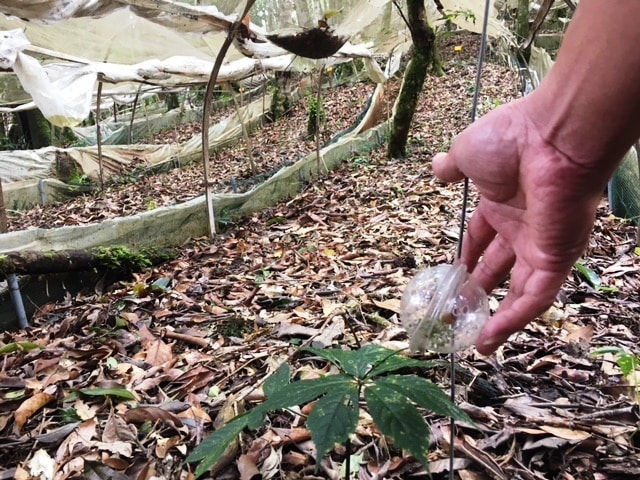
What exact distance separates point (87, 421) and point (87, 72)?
5436mm

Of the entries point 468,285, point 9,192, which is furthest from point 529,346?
point 9,192

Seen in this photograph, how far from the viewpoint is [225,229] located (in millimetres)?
4270

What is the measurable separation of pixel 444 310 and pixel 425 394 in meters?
0.16

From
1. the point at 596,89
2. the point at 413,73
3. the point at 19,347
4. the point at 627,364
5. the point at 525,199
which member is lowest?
the point at 19,347

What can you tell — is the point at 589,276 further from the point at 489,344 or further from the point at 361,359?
the point at 361,359

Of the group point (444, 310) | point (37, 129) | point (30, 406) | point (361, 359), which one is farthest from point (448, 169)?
point (37, 129)

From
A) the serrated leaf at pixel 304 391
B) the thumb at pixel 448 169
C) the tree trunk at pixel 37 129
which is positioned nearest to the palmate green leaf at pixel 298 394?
the serrated leaf at pixel 304 391

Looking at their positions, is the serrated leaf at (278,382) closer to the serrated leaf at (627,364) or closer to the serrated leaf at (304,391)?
the serrated leaf at (304,391)

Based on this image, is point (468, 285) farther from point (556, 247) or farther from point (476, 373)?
point (476, 373)

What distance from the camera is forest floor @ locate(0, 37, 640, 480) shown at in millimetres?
1109

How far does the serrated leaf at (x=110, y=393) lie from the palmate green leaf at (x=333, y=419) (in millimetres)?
964

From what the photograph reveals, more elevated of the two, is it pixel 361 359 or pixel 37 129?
pixel 361 359

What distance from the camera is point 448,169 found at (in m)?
0.95

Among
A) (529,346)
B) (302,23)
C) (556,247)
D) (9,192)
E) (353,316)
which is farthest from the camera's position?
(9,192)
